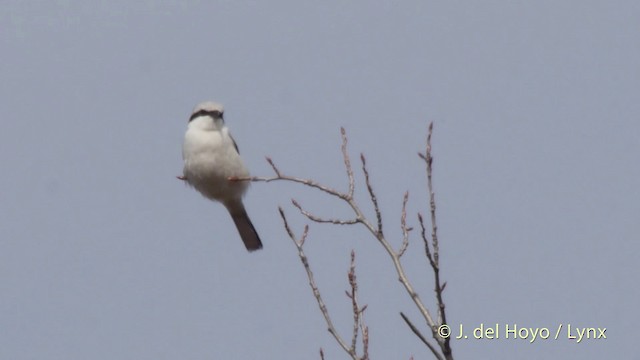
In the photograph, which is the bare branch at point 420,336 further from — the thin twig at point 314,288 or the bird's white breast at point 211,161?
the bird's white breast at point 211,161

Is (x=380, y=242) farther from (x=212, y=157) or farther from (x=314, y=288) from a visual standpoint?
(x=212, y=157)

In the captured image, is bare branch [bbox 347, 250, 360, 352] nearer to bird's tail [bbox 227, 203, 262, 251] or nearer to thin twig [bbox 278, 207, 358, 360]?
thin twig [bbox 278, 207, 358, 360]

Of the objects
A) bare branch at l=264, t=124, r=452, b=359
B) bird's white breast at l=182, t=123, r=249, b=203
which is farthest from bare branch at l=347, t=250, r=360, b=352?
bird's white breast at l=182, t=123, r=249, b=203

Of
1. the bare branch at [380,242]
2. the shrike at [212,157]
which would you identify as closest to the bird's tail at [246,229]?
the shrike at [212,157]

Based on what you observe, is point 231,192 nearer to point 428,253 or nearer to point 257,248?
point 257,248

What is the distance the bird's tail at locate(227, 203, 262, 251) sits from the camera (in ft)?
27.6

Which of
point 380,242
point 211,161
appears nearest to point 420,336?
point 380,242

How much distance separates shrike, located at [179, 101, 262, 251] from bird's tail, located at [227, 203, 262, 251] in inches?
9.3

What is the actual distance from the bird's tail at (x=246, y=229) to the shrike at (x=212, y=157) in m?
0.24

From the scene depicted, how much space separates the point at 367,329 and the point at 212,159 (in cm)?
346

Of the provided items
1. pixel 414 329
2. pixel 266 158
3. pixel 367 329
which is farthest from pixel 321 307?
pixel 266 158

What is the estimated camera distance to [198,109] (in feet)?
26.6

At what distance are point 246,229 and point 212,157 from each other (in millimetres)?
1021

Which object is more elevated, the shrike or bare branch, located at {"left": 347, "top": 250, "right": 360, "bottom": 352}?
the shrike
